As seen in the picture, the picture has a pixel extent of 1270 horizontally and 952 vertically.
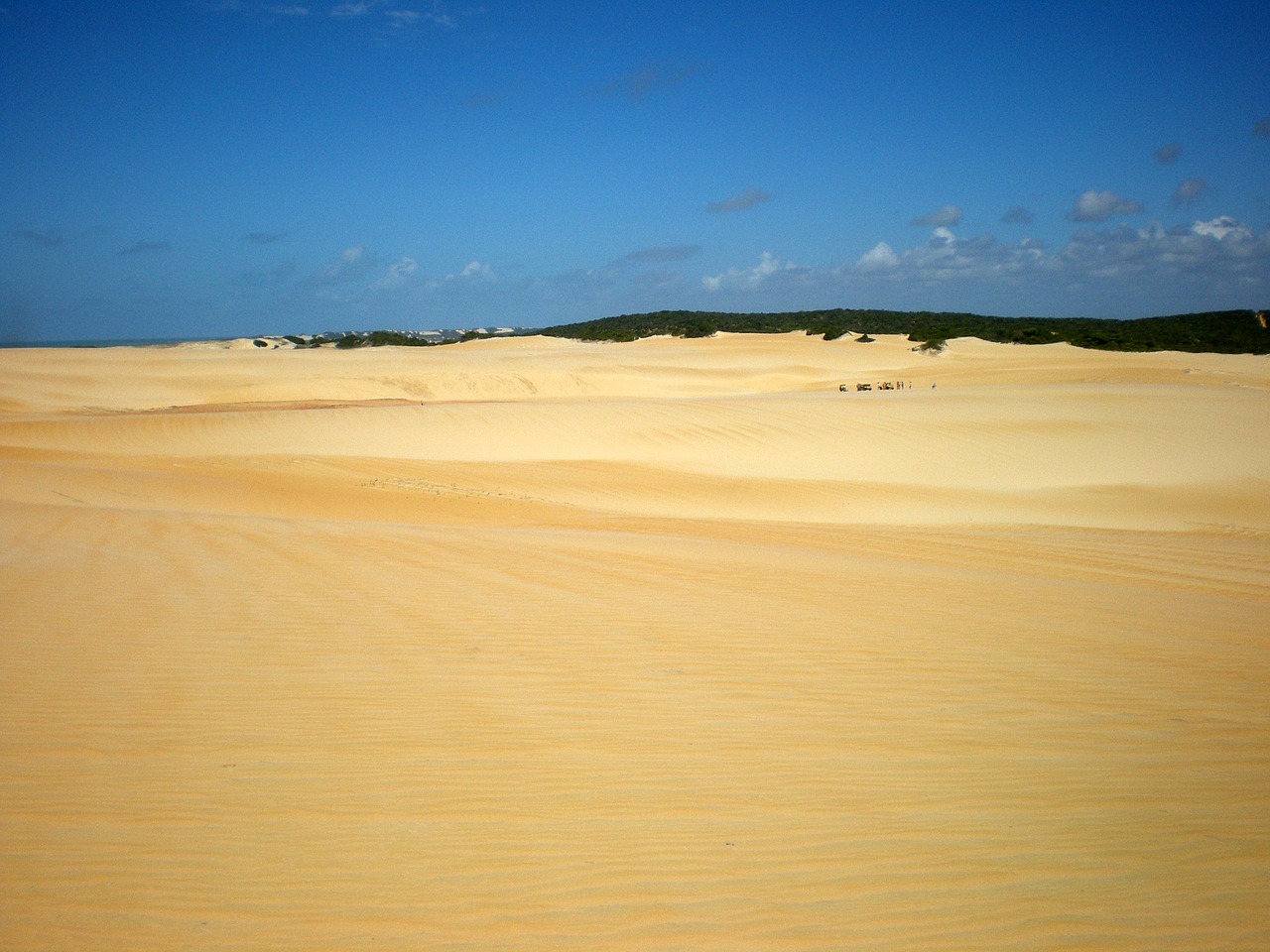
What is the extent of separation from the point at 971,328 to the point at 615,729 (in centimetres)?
A: 6997

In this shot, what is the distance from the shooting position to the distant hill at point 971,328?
5191cm

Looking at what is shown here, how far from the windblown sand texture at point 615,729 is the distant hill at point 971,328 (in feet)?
135

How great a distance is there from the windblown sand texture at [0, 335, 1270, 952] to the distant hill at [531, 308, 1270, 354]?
4123 centimetres

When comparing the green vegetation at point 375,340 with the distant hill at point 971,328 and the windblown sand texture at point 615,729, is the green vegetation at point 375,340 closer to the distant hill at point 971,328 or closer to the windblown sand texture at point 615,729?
the distant hill at point 971,328

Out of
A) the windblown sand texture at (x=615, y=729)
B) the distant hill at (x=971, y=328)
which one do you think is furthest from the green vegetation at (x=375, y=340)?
the windblown sand texture at (x=615, y=729)

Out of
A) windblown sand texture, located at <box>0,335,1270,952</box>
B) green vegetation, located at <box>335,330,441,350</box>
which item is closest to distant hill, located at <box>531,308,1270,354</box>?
green vegetation, located at <box>335,330,441,350</box>

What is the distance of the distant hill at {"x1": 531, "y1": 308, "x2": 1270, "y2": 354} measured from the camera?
51906 millimetres

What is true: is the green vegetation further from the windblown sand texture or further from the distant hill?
the windblown sand texture

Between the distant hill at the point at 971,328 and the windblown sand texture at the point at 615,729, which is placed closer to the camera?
the windblown sand texture at the point at 615,729

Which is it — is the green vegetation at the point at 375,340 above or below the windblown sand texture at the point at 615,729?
above

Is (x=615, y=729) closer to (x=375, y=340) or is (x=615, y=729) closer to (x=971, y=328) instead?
(x=375, y=340)

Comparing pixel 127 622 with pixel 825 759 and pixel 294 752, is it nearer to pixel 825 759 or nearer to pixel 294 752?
pixel 294 752

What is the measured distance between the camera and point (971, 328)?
68.4 meters

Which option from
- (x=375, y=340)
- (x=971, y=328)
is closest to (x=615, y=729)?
(x=375, y=340)
